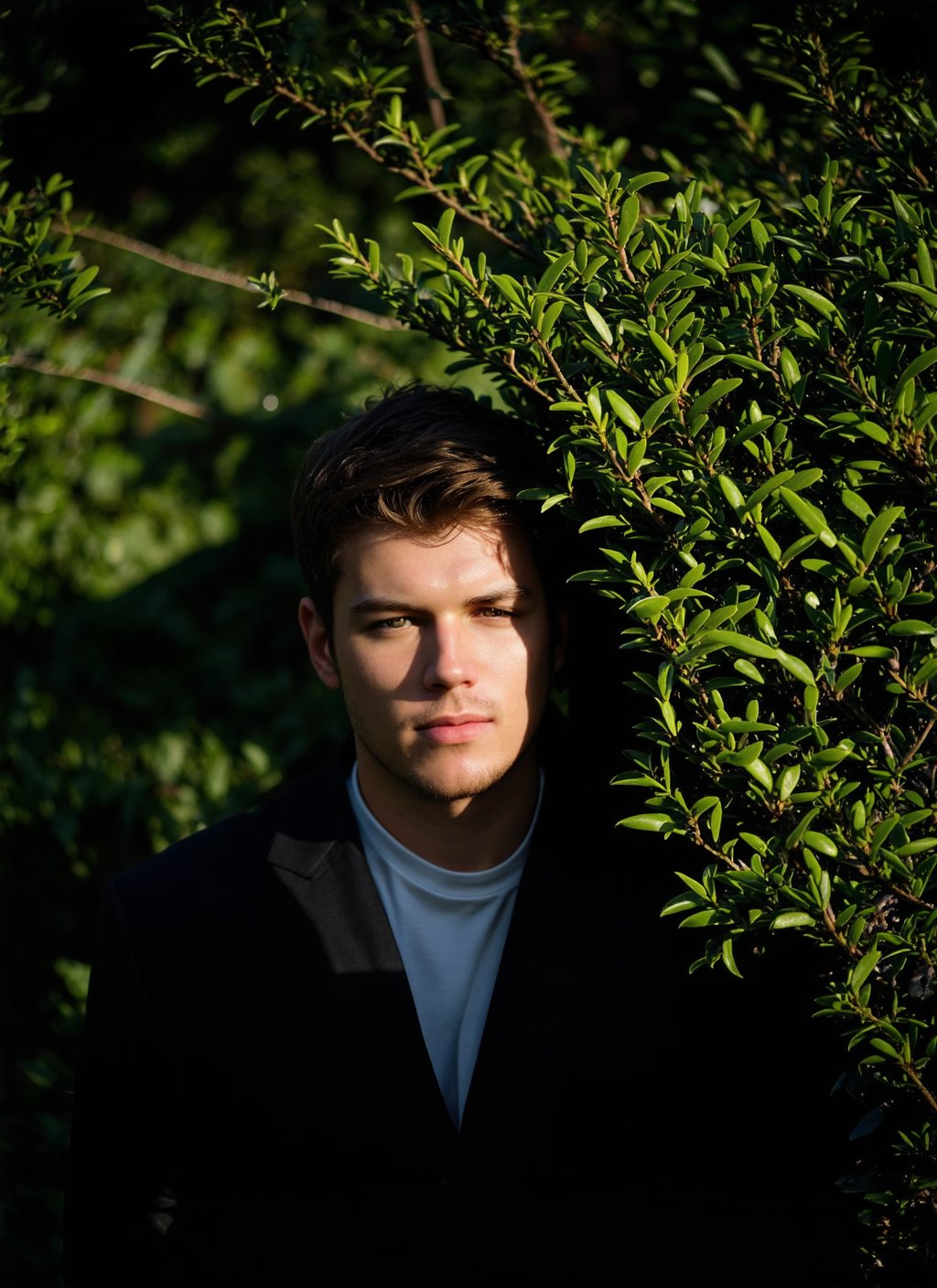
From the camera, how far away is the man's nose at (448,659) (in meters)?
2.13

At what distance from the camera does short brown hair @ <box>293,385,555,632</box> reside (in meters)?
2.23

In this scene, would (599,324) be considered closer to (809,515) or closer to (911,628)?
(809,515)

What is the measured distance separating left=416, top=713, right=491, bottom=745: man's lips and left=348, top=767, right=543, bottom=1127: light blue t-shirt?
0.41 meters

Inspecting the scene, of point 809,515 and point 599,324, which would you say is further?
point 599,324

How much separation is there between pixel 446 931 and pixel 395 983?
0.76 feet

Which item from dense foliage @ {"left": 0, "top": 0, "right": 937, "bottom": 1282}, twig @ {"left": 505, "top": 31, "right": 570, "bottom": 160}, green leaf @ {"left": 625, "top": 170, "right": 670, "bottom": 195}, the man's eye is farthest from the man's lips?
twig @ {"left": 505, "top": 31, "right": 570, "bottom": 160}

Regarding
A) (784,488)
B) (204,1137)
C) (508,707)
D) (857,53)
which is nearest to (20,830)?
(204,1137)

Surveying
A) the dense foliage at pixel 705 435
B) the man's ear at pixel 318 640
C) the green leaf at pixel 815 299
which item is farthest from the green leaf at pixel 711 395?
the man's ear at pixel 318 640

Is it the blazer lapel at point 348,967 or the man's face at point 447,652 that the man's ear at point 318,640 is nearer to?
the man's face at point 447,652

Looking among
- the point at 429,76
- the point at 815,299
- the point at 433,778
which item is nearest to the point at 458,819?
the point at 433,778

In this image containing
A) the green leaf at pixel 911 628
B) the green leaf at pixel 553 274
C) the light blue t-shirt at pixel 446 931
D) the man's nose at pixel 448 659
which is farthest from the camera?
the light blue t-shirt at pixel 446 931

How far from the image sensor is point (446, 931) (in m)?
2.46

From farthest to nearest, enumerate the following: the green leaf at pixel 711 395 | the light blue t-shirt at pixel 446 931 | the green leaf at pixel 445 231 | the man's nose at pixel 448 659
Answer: the light blue t-shirt at pixel 446 931 < the man's nose at pixel 448 659 < the green leaf at pixel 445 231 < the green leaf at pixel 711 395

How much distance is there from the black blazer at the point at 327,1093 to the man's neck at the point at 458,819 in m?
0.10
